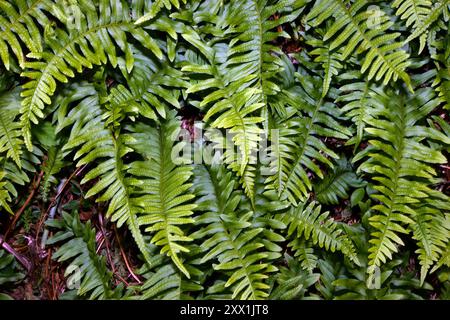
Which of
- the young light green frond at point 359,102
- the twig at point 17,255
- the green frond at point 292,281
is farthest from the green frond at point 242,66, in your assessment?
the twig at point 17,255

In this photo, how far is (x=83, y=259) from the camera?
2416 millimetres

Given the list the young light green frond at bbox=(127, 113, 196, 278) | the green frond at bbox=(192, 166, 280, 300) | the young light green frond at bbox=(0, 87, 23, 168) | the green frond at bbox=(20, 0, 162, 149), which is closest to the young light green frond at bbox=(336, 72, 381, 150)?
the green frond at bbox=(192, 166, 280, 300)

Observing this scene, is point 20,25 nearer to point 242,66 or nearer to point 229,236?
point 242,66

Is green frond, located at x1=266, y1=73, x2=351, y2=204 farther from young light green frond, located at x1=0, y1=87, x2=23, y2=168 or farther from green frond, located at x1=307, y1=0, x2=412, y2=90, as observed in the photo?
young light green frond, located at x1=0, y1=87, x2=23, y2=168

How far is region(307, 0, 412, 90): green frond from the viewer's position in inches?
80.4

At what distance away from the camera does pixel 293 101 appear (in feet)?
7.61

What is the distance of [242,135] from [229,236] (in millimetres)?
524

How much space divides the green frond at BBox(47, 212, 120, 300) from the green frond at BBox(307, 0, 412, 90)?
159 centimetres

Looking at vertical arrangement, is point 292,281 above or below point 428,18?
below

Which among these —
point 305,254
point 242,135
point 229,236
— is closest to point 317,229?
point 305,254

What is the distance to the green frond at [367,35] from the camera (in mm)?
2041

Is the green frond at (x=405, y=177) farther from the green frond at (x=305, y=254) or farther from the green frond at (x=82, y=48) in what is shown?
the green frond at (x=82, y=48)

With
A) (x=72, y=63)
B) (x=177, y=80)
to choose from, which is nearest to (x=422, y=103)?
(x=177, y=80)
